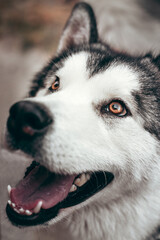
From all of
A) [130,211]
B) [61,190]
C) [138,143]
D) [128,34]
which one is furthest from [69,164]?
[128,34]

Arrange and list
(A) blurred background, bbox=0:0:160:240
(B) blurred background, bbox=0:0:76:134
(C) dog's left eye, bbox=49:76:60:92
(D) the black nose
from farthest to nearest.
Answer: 1. (B) blurred background, bbox=0:0:76:134
2. (A) blurred background, bbox=0:0:160:240
3. (C) dog's left eye, bbox=49:76:60:92
4. (D) the black nose

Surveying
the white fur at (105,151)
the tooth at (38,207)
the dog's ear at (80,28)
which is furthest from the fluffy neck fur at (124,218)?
the dog's ear at (80,28)

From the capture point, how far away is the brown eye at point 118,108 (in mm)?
1700

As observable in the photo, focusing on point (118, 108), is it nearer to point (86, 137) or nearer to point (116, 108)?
point (116, 108)

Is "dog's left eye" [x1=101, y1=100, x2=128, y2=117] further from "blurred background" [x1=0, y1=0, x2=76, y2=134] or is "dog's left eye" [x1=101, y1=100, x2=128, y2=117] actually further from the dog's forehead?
"blurred background" [x1=0, y1=0, x2=76, y2=134]

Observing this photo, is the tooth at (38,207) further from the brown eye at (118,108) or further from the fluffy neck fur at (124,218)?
the brown eye at (118,108)

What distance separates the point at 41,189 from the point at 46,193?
48 millimetres

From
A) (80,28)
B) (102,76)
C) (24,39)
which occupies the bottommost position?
(24,39)

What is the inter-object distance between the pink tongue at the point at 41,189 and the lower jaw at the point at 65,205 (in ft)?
0.15

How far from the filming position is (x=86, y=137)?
1.51 metres

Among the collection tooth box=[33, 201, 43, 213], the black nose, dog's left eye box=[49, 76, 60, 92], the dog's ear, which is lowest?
tooth box=[33, 201, 43, 213]

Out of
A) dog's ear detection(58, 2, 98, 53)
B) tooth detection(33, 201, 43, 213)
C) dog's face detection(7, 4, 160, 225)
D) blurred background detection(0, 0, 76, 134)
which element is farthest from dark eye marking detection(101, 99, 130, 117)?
blurred background detection(0, 0, 76, 134)

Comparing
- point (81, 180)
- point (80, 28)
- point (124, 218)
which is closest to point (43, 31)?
point (80, 28)

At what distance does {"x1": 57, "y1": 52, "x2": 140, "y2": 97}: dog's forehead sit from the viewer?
1.68m
